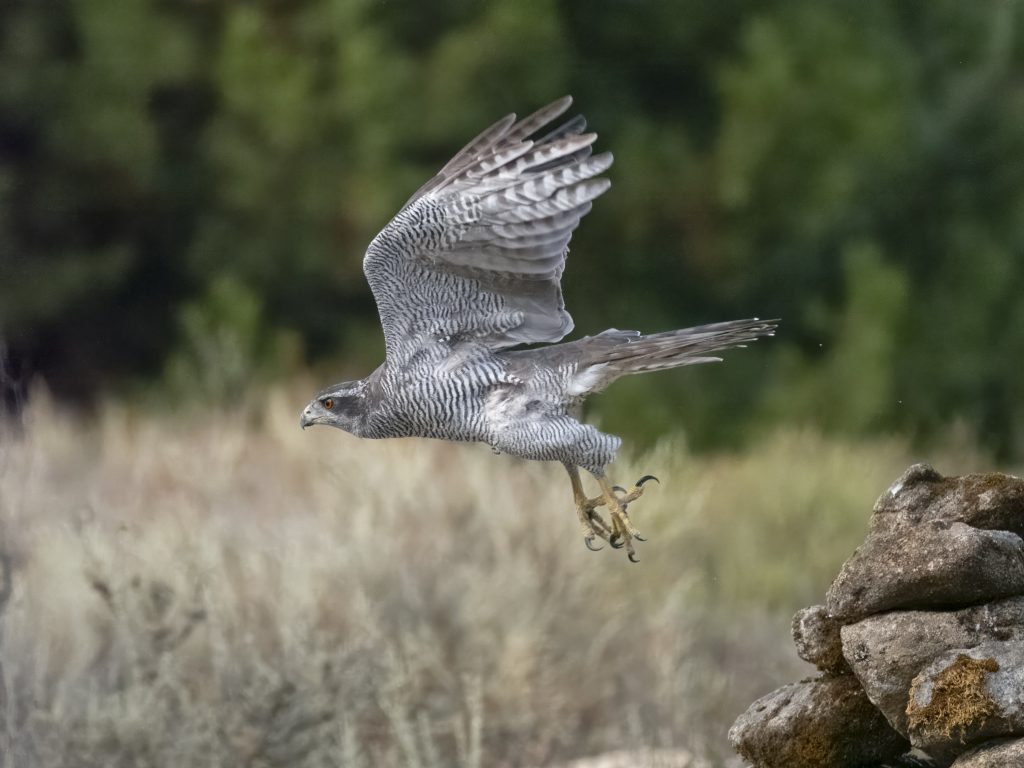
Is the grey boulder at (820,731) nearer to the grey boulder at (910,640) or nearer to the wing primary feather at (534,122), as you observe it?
the grey boulder at (910,640)

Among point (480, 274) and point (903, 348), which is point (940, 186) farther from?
point (480, 274)

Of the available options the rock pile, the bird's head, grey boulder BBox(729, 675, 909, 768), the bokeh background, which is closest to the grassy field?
the bokeh background

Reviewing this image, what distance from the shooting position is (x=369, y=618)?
18.1 ft

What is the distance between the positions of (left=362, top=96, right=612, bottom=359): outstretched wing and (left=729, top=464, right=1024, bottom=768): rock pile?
0.78 metres

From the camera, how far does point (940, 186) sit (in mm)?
12320

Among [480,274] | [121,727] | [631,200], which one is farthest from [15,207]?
[480,274]

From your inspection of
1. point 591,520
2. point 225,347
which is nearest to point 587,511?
point 591,520

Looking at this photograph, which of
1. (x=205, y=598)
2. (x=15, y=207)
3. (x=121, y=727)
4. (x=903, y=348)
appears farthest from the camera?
(x=15, y=207)

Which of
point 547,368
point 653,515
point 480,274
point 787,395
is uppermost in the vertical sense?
point 787,395

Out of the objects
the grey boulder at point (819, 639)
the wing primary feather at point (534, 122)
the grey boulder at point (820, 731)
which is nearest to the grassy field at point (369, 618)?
the grey boulder at point (820, 731)

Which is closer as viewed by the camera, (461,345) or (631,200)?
(461,345)

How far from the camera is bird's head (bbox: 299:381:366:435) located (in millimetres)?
2951

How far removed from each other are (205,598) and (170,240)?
785 cm

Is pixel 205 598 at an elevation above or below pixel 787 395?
below
